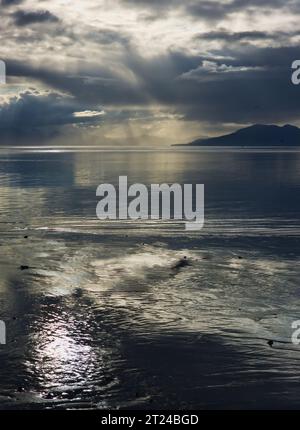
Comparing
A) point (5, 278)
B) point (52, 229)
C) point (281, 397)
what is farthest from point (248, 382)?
point (52, 229)

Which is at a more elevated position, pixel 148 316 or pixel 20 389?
pixel 148 316

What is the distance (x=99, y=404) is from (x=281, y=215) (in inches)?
1196

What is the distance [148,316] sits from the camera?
17.2m

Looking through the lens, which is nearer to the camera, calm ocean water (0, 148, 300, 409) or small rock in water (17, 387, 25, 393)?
small rock in water (17, 387, 25, 393)

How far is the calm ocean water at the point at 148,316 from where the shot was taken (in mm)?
12344

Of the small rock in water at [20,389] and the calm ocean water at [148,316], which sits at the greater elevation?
the calm ocean water at [148,316]

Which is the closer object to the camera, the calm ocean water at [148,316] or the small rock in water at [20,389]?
the small rock in water at [20,389]

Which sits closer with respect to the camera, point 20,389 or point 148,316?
point 20,389

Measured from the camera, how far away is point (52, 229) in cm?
3338

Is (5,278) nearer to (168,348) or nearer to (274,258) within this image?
(168,348)

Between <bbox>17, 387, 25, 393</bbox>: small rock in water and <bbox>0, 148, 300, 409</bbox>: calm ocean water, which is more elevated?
<bbox>0, 148, 300, 409</bbox>: calm ocean water

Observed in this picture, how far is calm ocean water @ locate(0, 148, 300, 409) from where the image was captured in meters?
12.3

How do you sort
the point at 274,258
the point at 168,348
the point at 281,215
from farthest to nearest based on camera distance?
the point at 281,215 → the point at 274,258 → the point at 168,348
